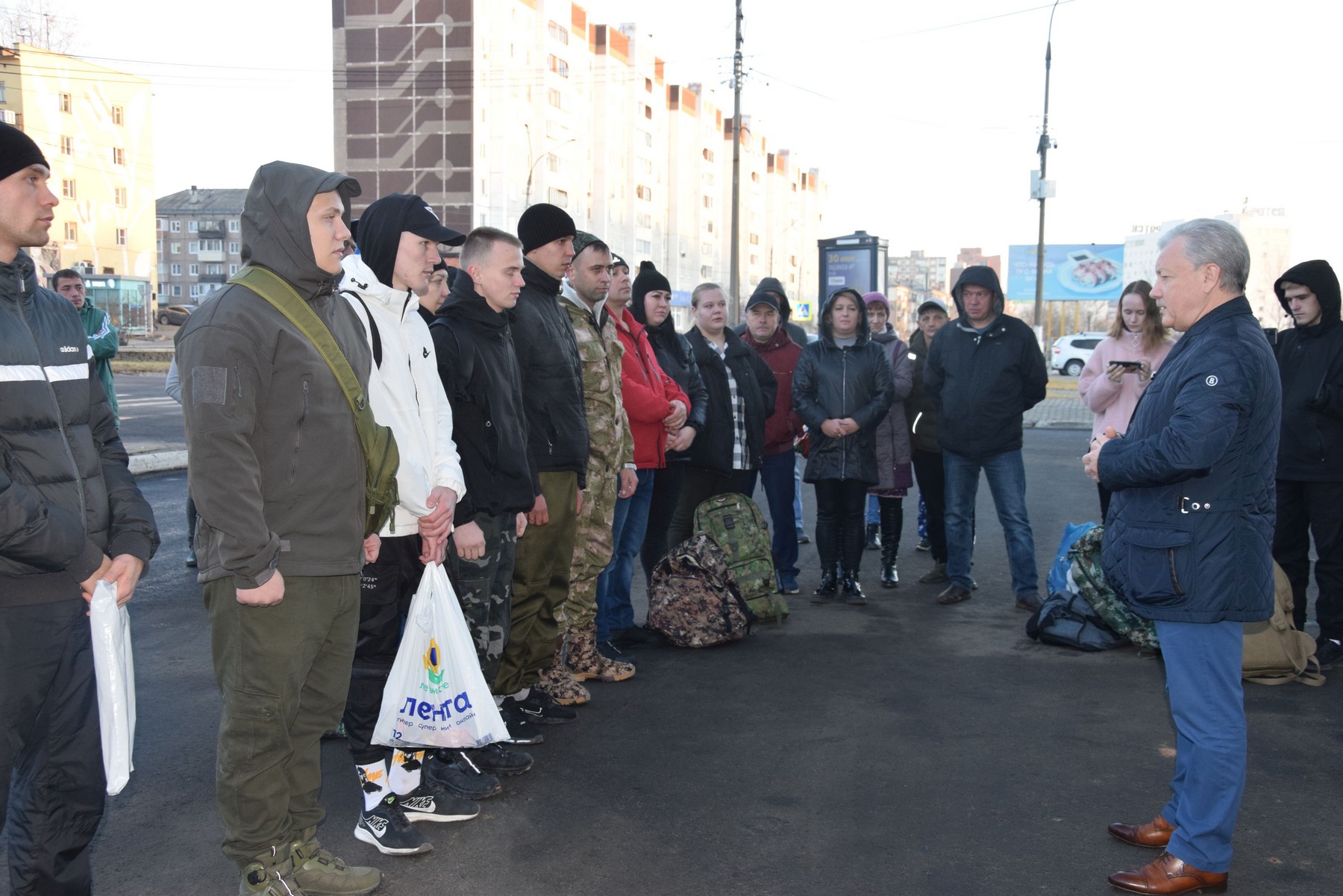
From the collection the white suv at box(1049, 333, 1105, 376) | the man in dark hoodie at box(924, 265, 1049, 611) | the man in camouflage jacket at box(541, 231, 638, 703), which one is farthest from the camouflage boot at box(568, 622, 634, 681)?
the white suv at box(1049, 333, 1105, 376)

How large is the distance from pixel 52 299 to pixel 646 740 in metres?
2.95

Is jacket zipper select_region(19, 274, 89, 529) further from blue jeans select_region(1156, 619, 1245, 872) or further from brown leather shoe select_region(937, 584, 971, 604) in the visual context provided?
brown leather shoe select_region(937, 584, 971, 604)

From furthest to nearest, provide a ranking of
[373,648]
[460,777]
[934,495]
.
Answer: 1. [934,495]
2. [460,777]
3. [373,648]

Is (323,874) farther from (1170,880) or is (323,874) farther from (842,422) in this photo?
(842,422)

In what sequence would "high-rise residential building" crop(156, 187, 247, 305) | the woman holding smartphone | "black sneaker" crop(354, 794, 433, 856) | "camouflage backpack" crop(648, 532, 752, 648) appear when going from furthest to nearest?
1. "high-rise residential building" crop(156, 187, 247, 305)
2. the woman holding smartphone
3. "camouflage backpack" crop(648, 532, 752, 648)
4. "black sneaker" crop(354, 794, 433, 856)

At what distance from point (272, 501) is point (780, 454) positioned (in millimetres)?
5231

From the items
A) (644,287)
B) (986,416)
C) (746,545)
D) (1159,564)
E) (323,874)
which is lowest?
(323,874)

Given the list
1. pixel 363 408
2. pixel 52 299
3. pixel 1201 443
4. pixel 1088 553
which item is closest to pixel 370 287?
pixel 363 408

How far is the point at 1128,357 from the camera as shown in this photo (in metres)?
6.72

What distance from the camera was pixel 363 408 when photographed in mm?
3150

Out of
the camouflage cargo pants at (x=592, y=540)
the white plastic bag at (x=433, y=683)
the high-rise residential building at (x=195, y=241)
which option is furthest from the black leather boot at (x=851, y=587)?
the high-rise residential building at (x=195, y=241)

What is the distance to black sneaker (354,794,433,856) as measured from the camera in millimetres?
3598

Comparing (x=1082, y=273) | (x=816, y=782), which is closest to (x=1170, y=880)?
(x=816, y=782)

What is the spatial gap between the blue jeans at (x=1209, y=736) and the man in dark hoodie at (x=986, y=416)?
3.76m
